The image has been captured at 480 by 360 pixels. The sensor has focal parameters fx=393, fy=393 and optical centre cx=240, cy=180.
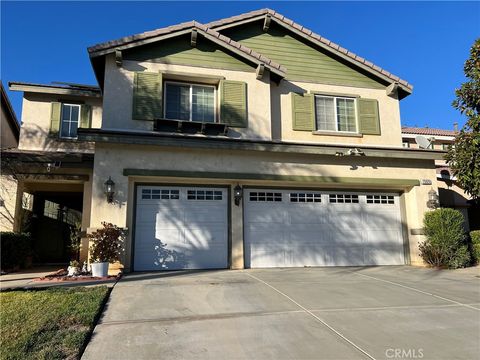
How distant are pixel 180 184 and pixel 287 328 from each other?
6.39 metres

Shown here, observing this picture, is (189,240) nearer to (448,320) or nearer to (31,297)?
(31,297)

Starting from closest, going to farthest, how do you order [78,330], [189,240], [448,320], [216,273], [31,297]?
[78,330] < [448,320] < [31,297] < [216,273] < [189,240]

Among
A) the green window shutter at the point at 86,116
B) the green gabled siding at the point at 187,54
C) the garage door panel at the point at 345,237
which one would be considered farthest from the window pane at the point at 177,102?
the garage door panel at the point at 345,237

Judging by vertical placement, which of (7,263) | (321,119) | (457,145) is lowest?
(7,263)

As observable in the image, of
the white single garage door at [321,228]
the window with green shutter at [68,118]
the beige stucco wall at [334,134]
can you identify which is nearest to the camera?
the white single garage door at [321,228]

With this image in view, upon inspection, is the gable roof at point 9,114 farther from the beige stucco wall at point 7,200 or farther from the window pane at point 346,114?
the window pane at point 346,114

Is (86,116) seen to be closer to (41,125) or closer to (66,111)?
(66,111)

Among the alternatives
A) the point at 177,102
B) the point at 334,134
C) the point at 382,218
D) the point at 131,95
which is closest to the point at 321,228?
the point at 382,218

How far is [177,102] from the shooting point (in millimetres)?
11664

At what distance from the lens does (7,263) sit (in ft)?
36.8

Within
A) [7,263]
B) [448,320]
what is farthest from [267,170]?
[7,263]

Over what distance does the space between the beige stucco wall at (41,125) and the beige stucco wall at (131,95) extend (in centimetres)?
409

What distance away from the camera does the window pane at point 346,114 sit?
42.4ft

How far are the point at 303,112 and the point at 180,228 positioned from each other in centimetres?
537
